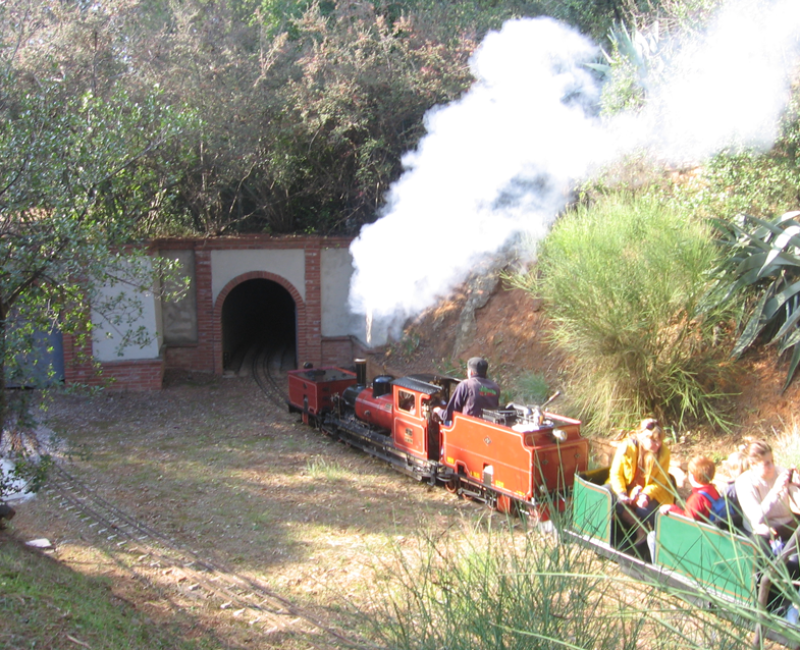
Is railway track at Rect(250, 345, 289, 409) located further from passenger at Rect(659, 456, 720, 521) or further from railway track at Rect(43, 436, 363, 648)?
passenger at Rect(659, 456, 720, 521)

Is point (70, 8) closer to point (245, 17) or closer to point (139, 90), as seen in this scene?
point (139, 90)

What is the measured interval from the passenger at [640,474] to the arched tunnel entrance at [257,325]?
12033 mm

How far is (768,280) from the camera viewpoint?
26.3 feet

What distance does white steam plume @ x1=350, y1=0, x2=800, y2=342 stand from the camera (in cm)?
1088

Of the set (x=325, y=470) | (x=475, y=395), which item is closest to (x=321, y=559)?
(x=475, y=395)

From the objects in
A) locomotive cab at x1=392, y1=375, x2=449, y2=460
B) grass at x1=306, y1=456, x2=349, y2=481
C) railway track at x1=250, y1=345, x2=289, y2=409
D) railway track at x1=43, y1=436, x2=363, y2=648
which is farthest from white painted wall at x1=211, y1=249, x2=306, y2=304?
railway track at x1=43, y1=436, x2=363, y2=648

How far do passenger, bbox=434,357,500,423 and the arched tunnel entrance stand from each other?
982 centimetres

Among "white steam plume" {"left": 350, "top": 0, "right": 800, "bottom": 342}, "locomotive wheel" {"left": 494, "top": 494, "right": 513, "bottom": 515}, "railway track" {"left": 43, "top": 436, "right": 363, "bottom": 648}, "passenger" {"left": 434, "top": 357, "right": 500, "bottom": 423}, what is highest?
"white steam plume" {"left": 350, "top": 0, "right": 800, "bottom": 342}

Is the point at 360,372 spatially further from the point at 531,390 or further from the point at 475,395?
the point at 475,395

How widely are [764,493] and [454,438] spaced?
360cm

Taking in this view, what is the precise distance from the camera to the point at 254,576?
6.02 m

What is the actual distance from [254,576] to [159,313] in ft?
33.5

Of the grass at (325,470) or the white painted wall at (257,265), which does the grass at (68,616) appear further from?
the white painted wall at (257,265)

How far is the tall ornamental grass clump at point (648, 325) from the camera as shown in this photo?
7.86m
